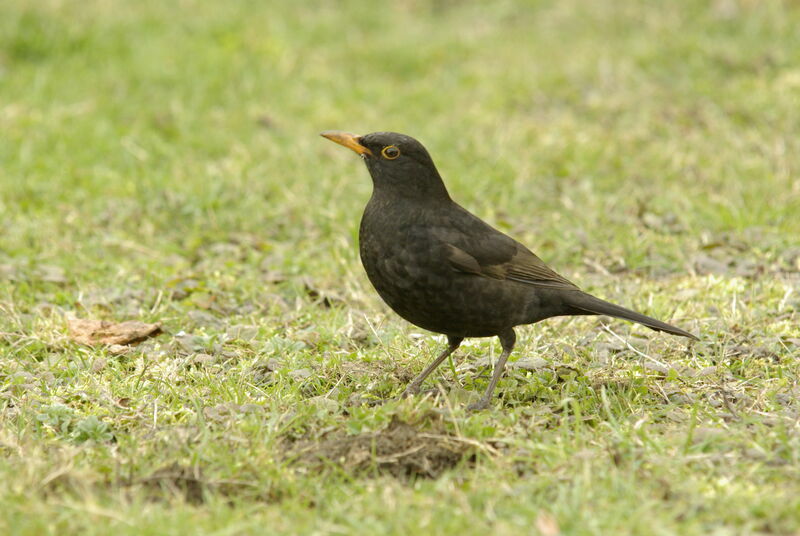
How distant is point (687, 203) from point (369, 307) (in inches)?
106

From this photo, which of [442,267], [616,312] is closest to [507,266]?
[442,267]

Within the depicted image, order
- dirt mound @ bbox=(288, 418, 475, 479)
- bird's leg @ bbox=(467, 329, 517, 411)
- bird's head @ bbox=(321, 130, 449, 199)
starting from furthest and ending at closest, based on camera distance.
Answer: bird's head @ bbox=(321, 130, 449, 199) < bird's leg @ bbox=(467, 329, 517, 411) < dirt mound @ bbox=(288, 418, 475, 479)

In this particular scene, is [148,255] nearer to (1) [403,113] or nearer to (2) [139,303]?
(2) [139,303]

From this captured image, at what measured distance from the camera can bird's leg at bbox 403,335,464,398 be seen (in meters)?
4.78

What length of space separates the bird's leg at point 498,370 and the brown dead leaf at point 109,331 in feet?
6.16

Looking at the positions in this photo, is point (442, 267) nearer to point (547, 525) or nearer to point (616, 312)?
point (616, 312)

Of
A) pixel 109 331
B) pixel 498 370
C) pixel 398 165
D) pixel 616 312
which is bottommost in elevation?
pixel 109 331

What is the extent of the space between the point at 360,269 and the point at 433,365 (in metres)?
1.70

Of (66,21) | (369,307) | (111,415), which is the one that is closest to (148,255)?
(369,307)

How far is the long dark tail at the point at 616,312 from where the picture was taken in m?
4.73

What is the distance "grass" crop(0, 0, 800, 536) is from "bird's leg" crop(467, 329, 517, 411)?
0.31 feet

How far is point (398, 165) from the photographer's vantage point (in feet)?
16.5

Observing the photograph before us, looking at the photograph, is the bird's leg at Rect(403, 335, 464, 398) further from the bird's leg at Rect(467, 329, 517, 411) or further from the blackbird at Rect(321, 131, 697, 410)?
the bird's leg at Rect(467, 329, 517, 411)

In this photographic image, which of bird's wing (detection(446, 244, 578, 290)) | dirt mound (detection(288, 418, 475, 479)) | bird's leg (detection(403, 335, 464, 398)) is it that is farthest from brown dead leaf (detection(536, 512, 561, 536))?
bird's wing (detection(446, 244, 578, 290))
